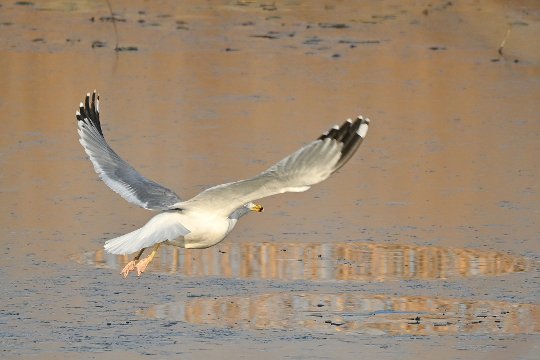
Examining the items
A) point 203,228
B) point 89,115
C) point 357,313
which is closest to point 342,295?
point 357,313

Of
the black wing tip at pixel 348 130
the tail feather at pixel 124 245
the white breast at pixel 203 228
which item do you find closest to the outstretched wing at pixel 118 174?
the white breast at pixel 203 228

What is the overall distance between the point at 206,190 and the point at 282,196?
4014 millimetres

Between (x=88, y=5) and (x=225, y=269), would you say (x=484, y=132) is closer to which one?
(x=225, y=269)

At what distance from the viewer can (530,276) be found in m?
8.76

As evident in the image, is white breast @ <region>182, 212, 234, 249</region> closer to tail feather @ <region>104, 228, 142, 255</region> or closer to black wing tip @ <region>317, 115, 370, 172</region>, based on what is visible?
tail feather @ <region>104, 228, 142, 255</region>

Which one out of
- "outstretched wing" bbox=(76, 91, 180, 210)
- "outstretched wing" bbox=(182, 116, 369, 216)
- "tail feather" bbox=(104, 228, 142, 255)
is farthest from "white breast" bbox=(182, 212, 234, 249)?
"outstretched wing" bbox=(182, 116, 369, 216)

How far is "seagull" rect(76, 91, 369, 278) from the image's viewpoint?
6816 mm

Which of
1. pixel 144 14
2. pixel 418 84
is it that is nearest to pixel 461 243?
A: pixel 418 84

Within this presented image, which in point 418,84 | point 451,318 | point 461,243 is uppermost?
point 418,84

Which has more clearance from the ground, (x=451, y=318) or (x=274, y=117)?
(x=274, y=117)

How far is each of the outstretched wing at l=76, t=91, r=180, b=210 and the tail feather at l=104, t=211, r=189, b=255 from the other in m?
0.41

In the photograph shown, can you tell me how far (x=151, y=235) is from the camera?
23.7ft

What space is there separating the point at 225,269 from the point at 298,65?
355 inches

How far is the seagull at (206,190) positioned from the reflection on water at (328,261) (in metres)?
0.80
